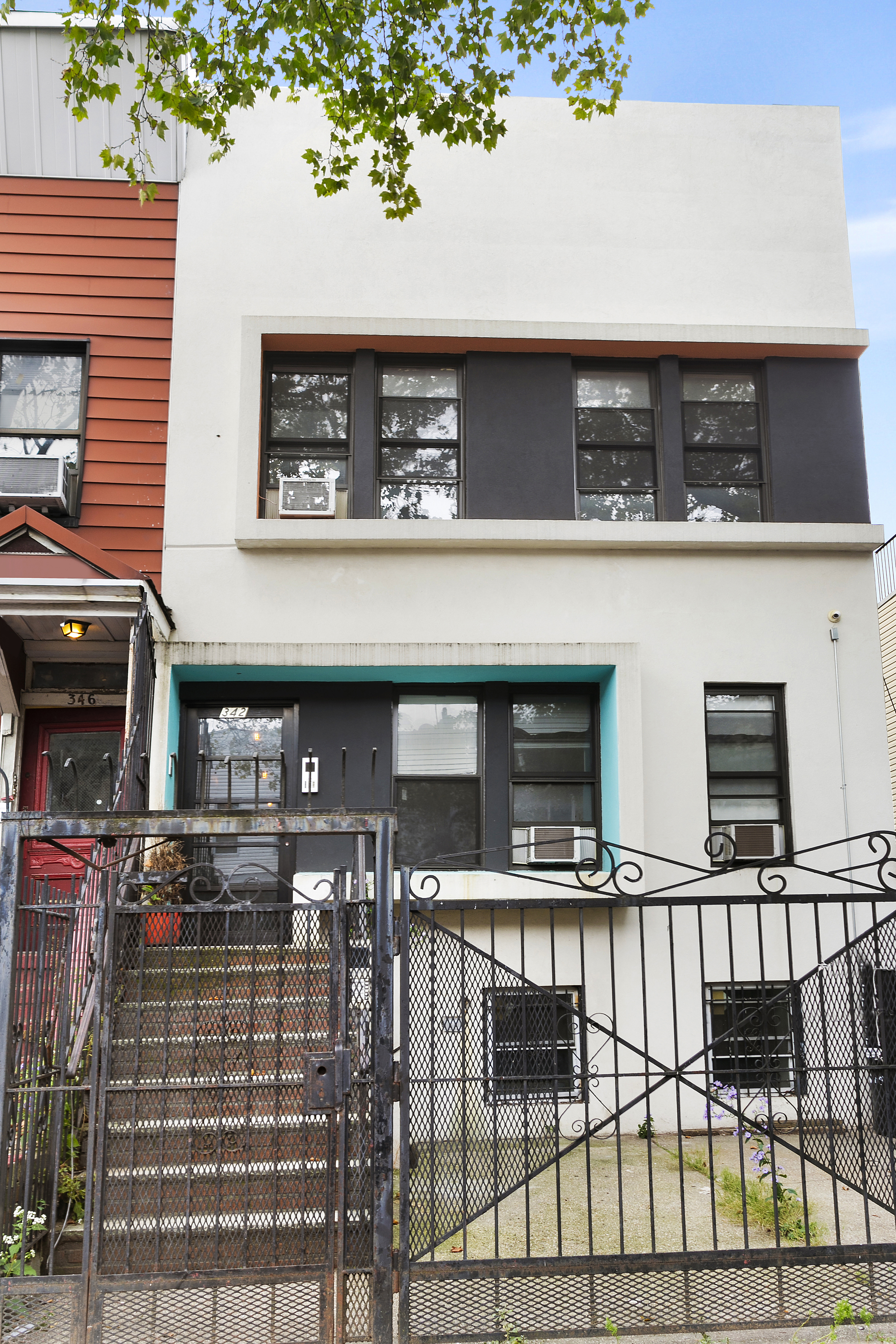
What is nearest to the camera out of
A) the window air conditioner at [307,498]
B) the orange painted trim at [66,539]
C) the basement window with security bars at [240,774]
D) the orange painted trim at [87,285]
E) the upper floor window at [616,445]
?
the orange painted trim at [66,539]

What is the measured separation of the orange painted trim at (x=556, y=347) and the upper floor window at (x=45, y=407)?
200 centimetres

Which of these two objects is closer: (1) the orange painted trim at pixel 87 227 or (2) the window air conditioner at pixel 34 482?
(2) the window air conditioner at pixel 34 482

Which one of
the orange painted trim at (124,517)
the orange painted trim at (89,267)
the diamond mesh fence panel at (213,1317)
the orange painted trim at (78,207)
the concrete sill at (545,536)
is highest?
the orange painted trim at (78,207)

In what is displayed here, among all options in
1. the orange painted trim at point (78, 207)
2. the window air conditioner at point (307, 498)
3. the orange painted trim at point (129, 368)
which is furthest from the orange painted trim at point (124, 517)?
the orange painted trim at point (78, 207)

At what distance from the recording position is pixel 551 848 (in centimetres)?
996

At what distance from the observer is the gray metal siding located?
10750 mm

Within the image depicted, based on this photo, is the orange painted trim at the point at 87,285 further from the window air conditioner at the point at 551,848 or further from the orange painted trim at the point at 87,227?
the window air conditioner at the point at 551,848

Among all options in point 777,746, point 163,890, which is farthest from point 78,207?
point 777,746

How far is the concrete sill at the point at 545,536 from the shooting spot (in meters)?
9.96

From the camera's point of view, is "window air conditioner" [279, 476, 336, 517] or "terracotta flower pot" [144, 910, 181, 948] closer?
"terracotta flower pot" [144, 910, 181, 948]

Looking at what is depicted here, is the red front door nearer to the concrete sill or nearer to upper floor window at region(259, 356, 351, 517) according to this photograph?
the concrete sill

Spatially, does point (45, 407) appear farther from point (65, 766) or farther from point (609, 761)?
point (609, 761)

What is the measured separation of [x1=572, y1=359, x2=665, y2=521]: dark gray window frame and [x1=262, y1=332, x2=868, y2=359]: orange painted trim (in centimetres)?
10

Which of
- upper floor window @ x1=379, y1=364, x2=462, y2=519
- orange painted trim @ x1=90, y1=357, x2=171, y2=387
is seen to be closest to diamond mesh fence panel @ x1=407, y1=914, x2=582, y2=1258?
upper floor window @ x1=379, y1=364, x2=462, y2=519
